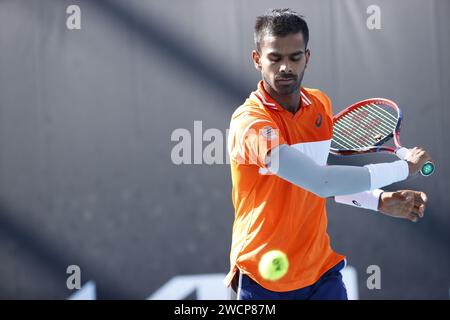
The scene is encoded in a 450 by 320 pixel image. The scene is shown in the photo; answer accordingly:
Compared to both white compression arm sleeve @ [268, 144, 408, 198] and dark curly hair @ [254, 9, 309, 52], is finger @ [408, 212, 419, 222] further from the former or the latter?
dark curly hair @ [254, 9, 309, 52]

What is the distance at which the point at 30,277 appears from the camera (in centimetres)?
369

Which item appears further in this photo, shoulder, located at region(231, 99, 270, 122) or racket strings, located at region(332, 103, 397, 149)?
racket strings, located at region(332, 103, 397, 149)

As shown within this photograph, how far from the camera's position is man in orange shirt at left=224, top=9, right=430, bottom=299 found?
2041mm

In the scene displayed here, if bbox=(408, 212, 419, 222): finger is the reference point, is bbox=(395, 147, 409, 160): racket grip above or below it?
above

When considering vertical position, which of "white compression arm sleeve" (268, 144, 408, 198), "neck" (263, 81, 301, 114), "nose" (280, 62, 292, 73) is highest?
"nose" (280, 62, 292, 73)

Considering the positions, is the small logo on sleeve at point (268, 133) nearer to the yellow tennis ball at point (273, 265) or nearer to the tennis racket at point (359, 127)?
the yellow tennis ball at point (273, 265)

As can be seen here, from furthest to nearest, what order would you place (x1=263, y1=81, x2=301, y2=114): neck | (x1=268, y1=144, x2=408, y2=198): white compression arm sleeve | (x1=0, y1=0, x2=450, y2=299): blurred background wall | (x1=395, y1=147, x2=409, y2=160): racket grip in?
1. (x1=0, y1=0, x2=450, y2=299): blurred background wall
2. (x1=395, y1=147, x2=409, y2=160): racket grip
3. (x1=263, y1=81, x2=301, y2=114): neck
4. (x1=268, y1=144, x2=408, y2=198): white compression arm sleeve

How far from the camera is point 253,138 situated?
1996 millimetres

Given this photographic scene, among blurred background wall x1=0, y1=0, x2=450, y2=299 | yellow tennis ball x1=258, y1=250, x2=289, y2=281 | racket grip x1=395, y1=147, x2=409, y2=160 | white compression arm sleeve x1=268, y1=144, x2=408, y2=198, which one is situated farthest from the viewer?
blurred background wall x1=0, y1=0, x2=450, y2=299

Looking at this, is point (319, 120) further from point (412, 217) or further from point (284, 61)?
point (412, 217)

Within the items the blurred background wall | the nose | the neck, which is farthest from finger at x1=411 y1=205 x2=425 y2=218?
the blurred background wall

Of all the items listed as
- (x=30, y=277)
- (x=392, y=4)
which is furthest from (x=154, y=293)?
(x=392, y=4)

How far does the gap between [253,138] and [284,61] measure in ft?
0.98

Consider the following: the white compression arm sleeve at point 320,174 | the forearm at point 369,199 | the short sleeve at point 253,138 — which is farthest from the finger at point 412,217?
the short sleeve at point 253,138
